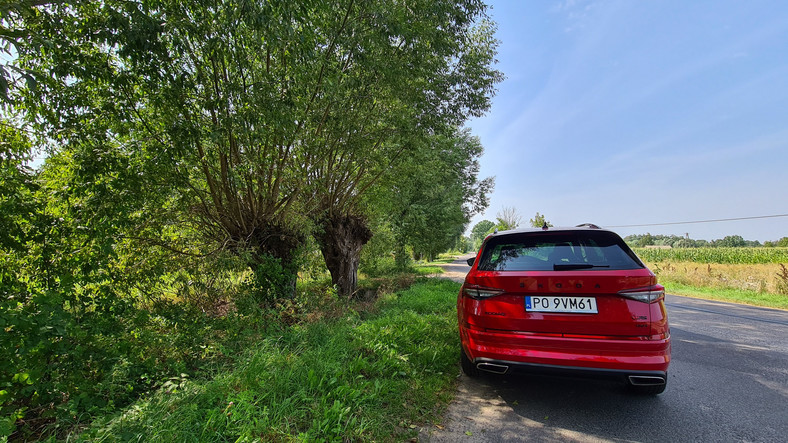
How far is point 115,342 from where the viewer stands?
2.95m

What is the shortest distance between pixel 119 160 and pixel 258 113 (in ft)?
5.16

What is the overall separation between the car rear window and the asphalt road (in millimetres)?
1251

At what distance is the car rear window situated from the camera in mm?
2668

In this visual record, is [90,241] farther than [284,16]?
Yes

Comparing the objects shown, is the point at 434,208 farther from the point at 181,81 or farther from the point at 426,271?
the point at 181,81

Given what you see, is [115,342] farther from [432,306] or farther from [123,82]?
[432,306]

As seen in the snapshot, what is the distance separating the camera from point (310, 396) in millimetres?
2518

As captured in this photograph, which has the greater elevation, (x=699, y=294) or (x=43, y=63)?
(x=43, y=63)

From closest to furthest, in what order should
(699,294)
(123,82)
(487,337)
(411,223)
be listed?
(487,337)
(123,82)
(699,294)
(411,223)

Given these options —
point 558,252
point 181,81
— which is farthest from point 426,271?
point 181,81

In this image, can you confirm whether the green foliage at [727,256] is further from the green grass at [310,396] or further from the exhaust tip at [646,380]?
the green grass at [310,396]

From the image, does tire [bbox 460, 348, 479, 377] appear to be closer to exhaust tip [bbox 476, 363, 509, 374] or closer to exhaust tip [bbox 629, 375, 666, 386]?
exhaust tip [bbox 476, 363, 509, 374]

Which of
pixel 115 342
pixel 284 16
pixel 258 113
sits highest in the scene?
pixel 284 16

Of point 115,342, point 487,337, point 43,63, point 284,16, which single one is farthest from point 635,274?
point 43,63
